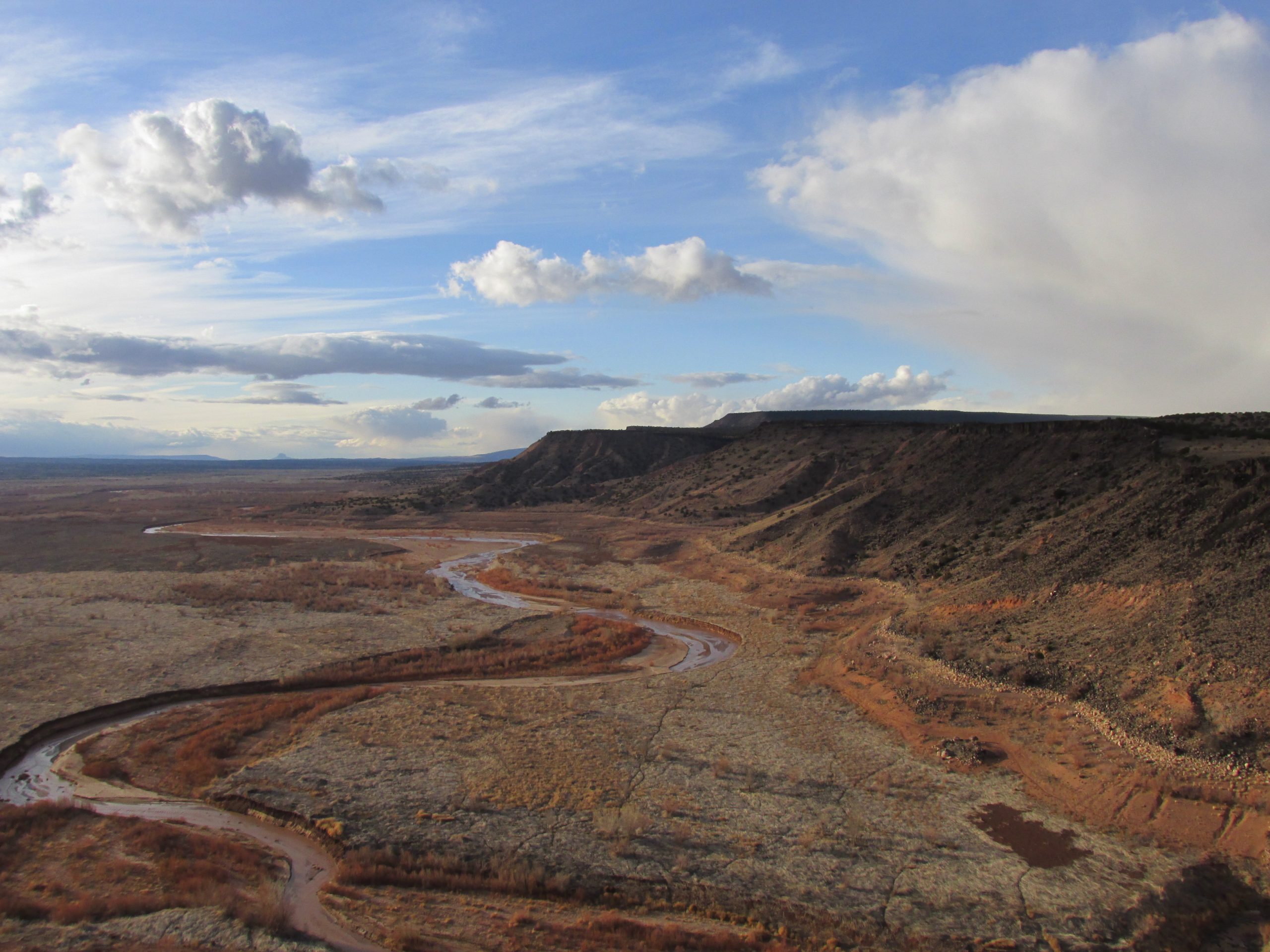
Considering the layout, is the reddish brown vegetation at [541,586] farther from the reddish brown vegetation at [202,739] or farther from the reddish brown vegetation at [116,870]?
the reddish brown vegetation at [116,870]

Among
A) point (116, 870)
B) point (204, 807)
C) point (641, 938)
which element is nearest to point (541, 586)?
point (204, 807)

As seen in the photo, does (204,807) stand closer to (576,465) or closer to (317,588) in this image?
(317,588)

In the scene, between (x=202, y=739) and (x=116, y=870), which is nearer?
(x=116, y=870)

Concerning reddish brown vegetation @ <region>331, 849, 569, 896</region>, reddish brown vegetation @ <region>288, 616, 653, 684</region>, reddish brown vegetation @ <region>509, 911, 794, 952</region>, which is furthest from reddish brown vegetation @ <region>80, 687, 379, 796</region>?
reddish brown vegetation @ <region>509, 911, 794, 952</region>

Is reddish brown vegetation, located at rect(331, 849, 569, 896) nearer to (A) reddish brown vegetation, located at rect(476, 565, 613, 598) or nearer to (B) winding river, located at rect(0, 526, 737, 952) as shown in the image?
(B) winding river, located at rect(0, 526, 737, 952)

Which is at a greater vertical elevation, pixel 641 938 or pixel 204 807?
pixel 641 938
